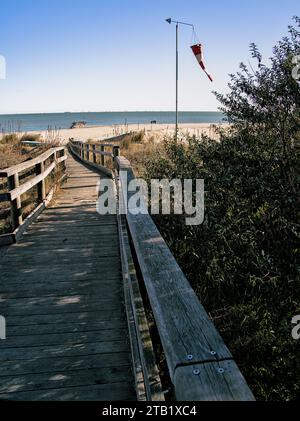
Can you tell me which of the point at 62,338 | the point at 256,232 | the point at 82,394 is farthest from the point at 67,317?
the point at 256,232

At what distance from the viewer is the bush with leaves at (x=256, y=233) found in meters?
3.05

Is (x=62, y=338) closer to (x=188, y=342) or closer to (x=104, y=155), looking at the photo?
(x=188, y=342)

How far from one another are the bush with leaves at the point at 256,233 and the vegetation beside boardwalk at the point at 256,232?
0.03 feet

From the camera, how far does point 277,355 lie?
3.01 meters

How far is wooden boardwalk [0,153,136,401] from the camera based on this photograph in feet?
8.80

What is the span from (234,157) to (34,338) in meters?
3.09

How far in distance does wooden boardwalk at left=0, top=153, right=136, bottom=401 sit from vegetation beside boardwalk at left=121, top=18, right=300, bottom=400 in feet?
3.28

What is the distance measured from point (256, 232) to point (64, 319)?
2.16 m

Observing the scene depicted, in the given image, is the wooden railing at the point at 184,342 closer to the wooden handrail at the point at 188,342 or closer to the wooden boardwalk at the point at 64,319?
the wooden handrail at the point at 188,342

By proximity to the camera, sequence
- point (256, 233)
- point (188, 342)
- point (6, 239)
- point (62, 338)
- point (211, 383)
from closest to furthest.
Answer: point (211, 383)
point (188, 342)
point (62, 338)
point (256, 233)
point (6, 239)

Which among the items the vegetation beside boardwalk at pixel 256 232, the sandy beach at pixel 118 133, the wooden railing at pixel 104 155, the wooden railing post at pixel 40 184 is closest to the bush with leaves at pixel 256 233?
the vegetation beside boardwalk at pixel 256 232

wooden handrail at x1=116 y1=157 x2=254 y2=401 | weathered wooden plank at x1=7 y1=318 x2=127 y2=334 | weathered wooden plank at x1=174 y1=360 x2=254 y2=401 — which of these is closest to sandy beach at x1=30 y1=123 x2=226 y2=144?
weathered wooden plank at x1=7 y1=318 x2=127 y2=334

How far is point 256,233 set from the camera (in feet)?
13.3
